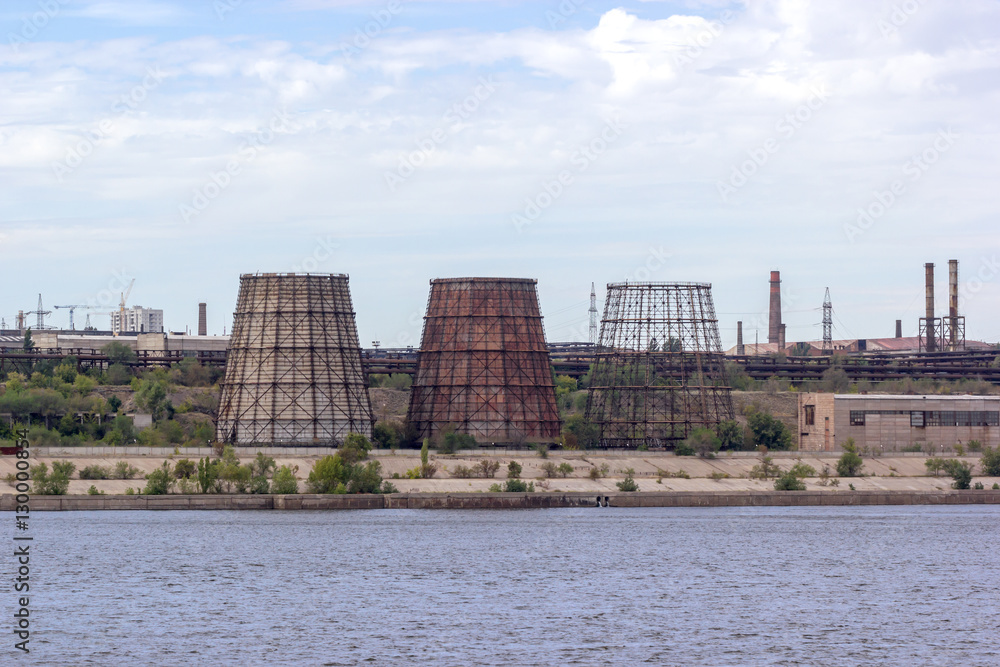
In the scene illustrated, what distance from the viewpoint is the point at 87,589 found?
2451 inches

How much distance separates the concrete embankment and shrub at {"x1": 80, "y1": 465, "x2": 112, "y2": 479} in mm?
5910

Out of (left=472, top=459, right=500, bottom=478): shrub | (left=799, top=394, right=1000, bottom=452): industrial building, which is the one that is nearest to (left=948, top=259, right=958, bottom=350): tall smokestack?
(left=799, top=394, right=1000, bottom=452): industrial building

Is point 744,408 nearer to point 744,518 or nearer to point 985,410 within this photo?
point 985,410

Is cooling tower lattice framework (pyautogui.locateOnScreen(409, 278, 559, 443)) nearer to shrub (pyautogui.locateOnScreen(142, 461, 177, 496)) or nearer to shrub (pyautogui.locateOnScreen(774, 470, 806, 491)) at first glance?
shrub (pyautogui.locateOnScreen(774, 470, 806, 491))

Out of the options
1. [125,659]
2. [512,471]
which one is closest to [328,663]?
[125,659]

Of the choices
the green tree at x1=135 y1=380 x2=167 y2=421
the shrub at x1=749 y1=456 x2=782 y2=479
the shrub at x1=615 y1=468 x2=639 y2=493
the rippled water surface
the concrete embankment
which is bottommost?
the rippled water surface

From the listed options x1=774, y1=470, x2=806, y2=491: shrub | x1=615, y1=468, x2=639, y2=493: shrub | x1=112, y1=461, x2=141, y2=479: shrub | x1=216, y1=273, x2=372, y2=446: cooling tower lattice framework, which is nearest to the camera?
x1=112, y1=461, x2=141, y2=479: shrub

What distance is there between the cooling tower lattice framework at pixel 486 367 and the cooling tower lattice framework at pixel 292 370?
5810 mm

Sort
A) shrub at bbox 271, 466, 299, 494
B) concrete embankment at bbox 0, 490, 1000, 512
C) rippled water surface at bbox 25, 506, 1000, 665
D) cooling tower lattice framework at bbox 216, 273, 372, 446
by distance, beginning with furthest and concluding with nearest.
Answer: cooling tower lattice framework at bbox 216, 273, 372, 446, shrub at bbox 271, 466, 299, 494, concrete embankment at bbox 0, 490, 1000, 512, rippled water surface at bbox 25, 506, 1000, 665

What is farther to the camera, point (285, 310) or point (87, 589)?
point (285, 310)

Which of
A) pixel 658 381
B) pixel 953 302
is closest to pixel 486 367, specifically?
pixel 658 381

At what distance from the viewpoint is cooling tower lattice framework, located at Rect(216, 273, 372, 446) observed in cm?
11788

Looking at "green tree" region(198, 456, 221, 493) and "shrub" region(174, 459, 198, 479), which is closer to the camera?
"green tree" region(198, 456, 221, 493)

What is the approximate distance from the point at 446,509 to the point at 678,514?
13.7 m
